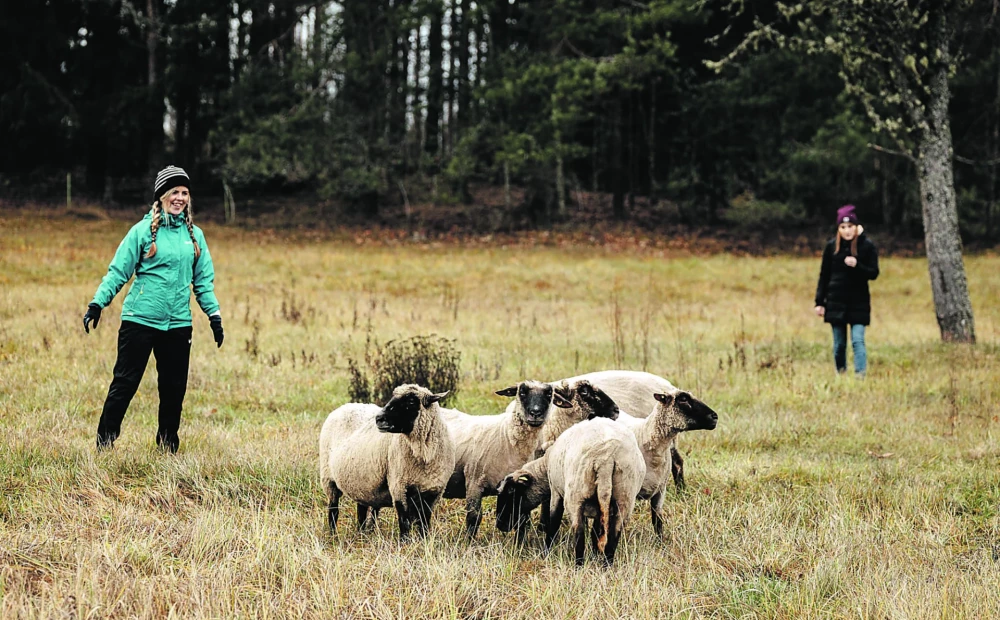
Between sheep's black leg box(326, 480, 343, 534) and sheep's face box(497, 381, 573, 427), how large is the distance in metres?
1.32

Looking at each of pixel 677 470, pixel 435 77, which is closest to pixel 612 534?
pixel 677 470

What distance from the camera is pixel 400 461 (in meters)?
5.38

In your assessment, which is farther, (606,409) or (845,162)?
(845,162)

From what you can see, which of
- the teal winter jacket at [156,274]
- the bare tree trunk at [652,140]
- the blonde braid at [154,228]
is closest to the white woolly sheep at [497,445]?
the teal winter jacket at [156,274]

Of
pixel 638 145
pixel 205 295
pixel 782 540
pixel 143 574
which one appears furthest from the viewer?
pixel 638 145

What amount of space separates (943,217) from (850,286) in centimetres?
409

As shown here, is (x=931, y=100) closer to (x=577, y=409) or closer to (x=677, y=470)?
(x=677, y=470)

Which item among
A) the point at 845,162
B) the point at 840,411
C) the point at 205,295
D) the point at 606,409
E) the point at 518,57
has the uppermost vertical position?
the point at 518,57

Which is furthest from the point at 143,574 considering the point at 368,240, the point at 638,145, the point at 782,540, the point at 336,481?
the point at 638,145

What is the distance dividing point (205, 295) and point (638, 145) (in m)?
34.1

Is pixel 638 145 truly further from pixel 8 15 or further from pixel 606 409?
pixel 606 409

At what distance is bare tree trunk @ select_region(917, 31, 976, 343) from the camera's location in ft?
48.1

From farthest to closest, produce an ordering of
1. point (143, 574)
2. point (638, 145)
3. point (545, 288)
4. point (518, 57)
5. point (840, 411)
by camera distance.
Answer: point (638, 145)
point (518, 57)
point (545, 288)
point (840, 411)
point (143, 574)

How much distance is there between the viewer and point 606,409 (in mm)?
5914
